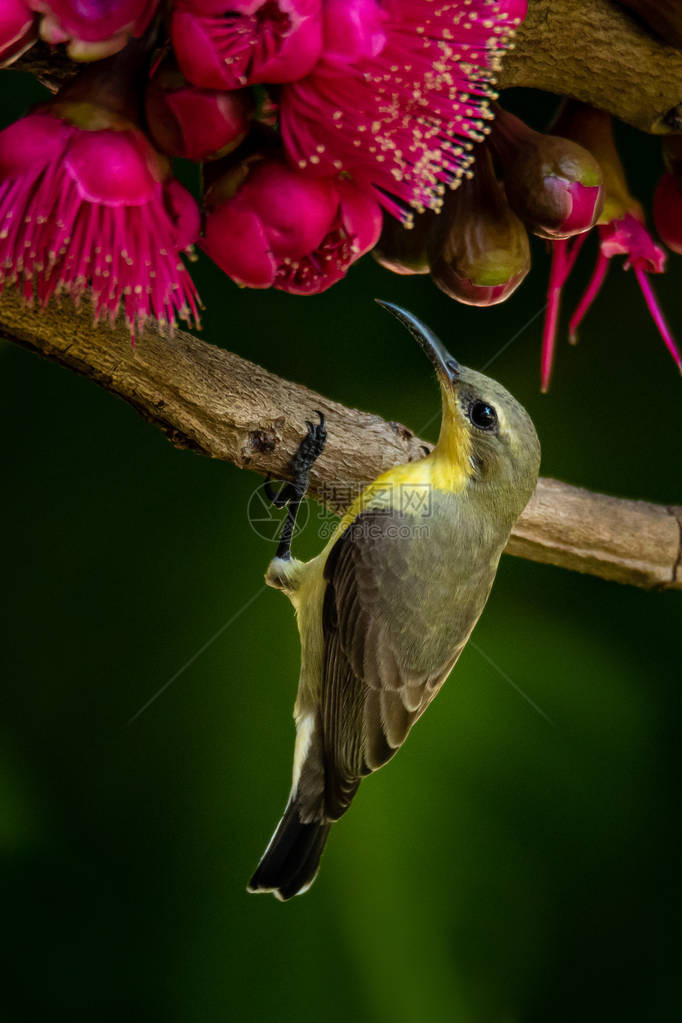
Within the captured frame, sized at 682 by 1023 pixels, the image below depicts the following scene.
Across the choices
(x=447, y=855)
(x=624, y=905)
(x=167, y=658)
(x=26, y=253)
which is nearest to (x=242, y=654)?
(x=167, y=658)

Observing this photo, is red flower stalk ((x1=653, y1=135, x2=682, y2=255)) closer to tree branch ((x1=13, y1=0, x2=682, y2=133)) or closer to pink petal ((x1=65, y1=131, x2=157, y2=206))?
tree branch ((x1=13, y1=0, x2=682, y2=133))

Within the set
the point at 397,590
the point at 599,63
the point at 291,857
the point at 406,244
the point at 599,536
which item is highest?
the point at 599,63

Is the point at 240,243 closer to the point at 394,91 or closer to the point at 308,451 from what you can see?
the point at 394,91

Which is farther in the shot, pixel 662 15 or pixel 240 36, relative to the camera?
pixel 662 15

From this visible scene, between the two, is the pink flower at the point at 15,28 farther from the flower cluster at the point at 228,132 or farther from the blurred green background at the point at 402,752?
the blurred green background at the point at 402,752

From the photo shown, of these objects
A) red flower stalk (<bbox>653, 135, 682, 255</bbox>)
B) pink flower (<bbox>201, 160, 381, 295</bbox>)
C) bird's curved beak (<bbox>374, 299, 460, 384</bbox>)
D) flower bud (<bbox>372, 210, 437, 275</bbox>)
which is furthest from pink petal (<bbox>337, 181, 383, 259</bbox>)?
bird's curved beak (<bbox>374, 299, 460, 384</bbox>)

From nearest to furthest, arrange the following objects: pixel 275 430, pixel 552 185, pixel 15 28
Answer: pixel 15 28, pixel 552 185, pixel 275 430

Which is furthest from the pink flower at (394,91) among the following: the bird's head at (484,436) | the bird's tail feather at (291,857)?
the bird's tail feather at (291,857)

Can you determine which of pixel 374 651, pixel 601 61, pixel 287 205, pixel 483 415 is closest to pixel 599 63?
pixel 601 61

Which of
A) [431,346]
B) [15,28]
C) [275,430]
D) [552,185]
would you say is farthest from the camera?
[431,346]
